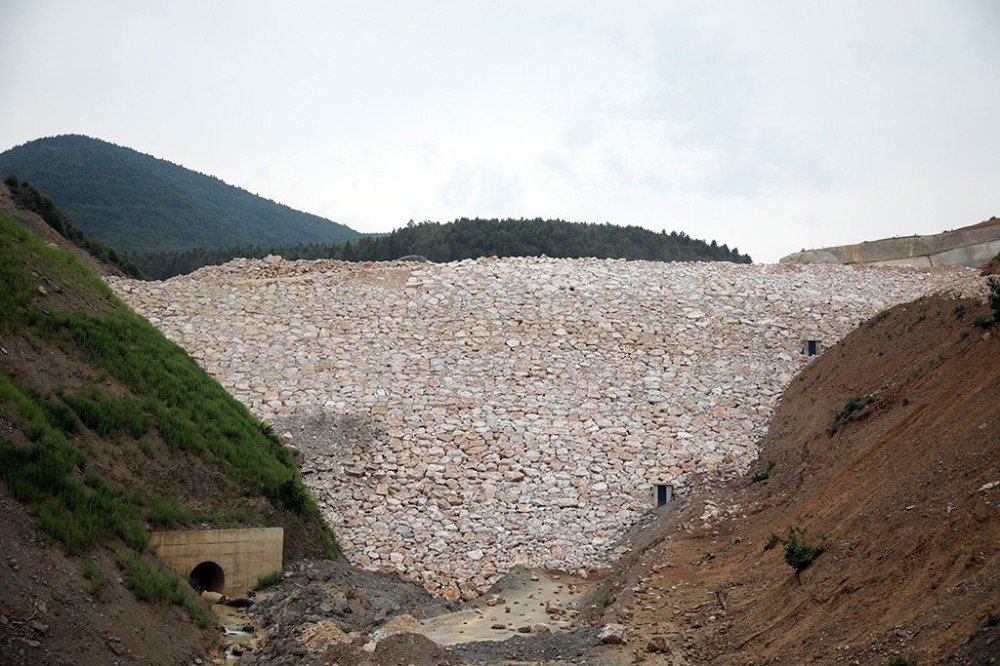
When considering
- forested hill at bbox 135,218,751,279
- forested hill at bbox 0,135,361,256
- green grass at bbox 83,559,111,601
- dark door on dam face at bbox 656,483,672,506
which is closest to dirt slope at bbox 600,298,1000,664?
dark door on dam face at bbox 656,483,672,506

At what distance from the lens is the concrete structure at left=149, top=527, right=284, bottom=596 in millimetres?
12695

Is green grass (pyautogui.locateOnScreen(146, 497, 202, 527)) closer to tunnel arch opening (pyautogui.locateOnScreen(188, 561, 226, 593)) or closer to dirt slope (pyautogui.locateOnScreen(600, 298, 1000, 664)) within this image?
tunnel arch opening (pyautogui.locateOnScreen(188, 561, 226, 593))

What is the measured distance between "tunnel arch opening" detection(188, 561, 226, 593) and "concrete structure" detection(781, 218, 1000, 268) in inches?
894

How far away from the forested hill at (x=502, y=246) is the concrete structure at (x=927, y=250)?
582 inches

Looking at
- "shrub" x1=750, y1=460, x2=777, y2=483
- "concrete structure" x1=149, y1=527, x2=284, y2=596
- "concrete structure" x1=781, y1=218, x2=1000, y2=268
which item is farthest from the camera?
"concrete structure" x1=781, y1=218, x2=1000, y2=268

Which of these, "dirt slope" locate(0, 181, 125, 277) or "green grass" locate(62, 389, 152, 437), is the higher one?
"dirt slope" locate(0, 181, 125, 277)

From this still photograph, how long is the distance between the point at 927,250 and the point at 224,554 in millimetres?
24742

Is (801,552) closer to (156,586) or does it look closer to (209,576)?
(156,586)

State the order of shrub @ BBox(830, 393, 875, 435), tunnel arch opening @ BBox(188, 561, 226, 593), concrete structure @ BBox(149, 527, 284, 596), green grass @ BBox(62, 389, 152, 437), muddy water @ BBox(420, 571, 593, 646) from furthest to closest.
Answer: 1. shrub @ BBox(830, 393, 875, 435)
2. tunnel arch opening @ BBox(188, 561, 226, 593)
3. green grass @ BBox(62, 389, 152, 437)
4. concrete structure @ BBox(149, 527, 284, 596)
5. muddy water @ BBox(420, 571, 593, 646)

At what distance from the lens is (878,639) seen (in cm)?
771

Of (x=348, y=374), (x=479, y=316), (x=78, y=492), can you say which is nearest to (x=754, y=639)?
(x=78, y=492)

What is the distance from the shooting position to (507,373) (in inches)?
837

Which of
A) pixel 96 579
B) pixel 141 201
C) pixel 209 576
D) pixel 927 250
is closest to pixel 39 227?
pixel 209 576

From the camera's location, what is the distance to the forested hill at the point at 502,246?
43.9 meters
